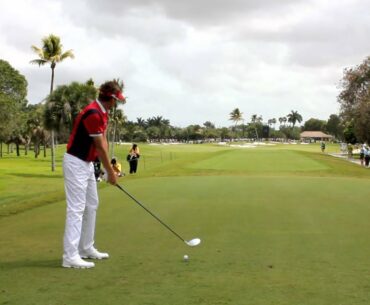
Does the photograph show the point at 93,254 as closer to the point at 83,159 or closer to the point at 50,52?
the point at 83,159

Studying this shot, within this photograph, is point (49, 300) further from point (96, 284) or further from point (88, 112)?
point (88, 112)

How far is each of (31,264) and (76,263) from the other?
1.74 feet

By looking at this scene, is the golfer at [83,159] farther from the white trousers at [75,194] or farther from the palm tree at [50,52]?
the palm tree at [50,52]

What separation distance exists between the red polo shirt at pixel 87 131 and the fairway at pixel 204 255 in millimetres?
1319

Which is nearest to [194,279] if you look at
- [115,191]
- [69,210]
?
[69,210]

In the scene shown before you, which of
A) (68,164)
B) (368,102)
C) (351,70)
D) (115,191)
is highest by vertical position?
(351,70)

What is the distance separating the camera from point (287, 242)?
7414 millimetres

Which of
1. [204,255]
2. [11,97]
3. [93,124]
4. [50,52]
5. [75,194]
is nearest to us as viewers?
[93,124]

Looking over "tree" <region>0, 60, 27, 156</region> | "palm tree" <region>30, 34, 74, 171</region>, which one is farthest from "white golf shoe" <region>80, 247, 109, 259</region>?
"tree" <region>0, 60, 27, 156</region>

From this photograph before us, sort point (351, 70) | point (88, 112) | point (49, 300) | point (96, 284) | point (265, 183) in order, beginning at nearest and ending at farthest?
1. point (49, 300)
2. point (96, 284)
3. point (88, 112)
4. point (265, 183)
5. point (351, 70)

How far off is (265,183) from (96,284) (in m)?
12.8

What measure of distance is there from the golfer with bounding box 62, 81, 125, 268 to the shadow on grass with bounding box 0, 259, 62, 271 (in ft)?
0.78

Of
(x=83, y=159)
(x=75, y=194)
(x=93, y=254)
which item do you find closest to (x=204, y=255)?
(x=93, y=254)

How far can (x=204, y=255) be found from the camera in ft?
21.5
